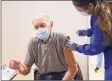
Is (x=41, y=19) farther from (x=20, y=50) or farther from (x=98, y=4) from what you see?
(x=20, y=50)

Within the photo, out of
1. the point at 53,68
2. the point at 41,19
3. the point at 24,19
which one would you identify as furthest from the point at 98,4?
the point at 24,19

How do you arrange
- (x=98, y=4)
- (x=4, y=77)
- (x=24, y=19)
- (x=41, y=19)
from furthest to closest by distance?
(x=24, y=19)
(x=4, y=77)
(x=41, y=19)
(x=98, y=4)

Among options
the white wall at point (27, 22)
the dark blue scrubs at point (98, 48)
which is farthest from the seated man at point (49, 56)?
the white wall at point (27, 22)

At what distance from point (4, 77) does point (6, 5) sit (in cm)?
164

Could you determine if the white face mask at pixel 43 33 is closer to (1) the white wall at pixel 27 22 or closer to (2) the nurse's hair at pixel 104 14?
(2) the nurse's hair at pixel 104 14

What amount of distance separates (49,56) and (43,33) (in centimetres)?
19

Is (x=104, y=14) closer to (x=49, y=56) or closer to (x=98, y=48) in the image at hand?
(x=98, y=48)

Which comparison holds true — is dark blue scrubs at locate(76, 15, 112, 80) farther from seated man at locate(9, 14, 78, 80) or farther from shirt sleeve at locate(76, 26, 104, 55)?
seated man at locate(9, 14, 78, 80)

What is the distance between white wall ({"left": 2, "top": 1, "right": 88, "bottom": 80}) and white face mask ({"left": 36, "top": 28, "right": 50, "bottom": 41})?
5.25 feet

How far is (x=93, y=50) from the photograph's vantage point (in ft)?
4.45

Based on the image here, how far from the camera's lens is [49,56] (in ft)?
5.90

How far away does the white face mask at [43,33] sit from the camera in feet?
5.80

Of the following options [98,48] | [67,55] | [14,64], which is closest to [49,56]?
[67,55]

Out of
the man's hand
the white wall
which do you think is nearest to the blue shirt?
the man's hand
